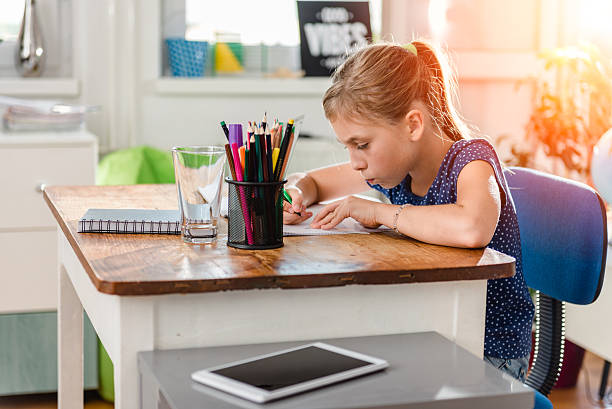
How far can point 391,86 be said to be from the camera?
1481 millimetres

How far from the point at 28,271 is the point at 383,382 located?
1832 mm

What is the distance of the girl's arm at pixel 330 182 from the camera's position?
5.89 ft

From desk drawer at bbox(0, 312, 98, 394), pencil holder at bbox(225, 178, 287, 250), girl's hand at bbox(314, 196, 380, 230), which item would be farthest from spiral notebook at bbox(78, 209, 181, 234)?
desk drawer at bbox(0, 312, 98, 394)

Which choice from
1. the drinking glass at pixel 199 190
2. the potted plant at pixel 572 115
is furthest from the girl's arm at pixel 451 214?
the potted plant at pixel 572 115

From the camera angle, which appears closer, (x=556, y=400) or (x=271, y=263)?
(x=271, y=263)

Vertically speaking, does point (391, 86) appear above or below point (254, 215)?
above

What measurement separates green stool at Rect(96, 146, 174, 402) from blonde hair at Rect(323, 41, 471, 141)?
1.20 m

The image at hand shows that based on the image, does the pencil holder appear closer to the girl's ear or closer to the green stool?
the girl's ear

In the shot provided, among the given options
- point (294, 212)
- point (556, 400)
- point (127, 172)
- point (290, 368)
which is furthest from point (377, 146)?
point (556, 400)

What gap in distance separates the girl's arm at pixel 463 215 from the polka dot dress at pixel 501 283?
1.7 inches

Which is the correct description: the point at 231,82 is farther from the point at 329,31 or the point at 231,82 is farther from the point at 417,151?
the point at 417,151

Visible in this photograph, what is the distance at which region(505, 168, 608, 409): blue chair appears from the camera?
1536 millimetres

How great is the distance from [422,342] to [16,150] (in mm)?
1723

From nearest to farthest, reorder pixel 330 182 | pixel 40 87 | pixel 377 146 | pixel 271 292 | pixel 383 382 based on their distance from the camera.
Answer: pixel 383 382
pixel 271 292
pixel 377 146
pixel 330 182
pixel 40 87
